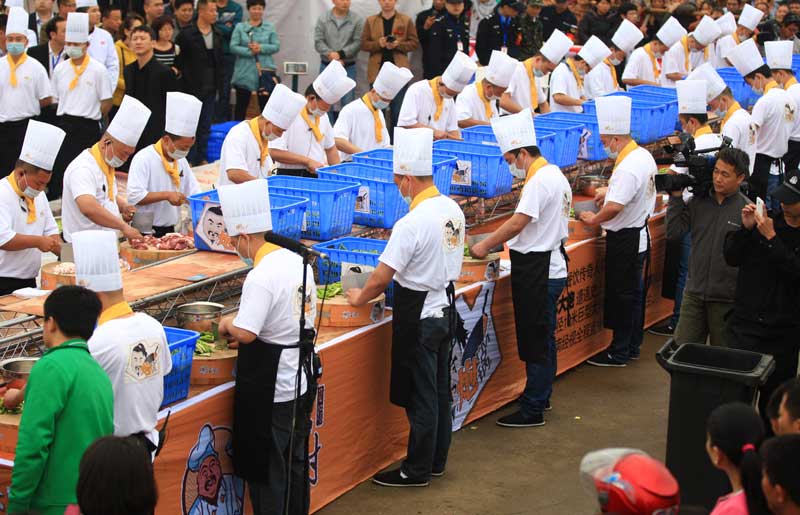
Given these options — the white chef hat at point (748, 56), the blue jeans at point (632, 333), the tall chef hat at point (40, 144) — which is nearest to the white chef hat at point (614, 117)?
the blue jeans at point (632, 333)

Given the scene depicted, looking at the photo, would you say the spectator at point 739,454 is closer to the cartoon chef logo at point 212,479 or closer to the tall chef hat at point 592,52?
the cartoon chef logo at point 212,479

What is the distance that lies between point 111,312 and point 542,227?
3076 millimetres

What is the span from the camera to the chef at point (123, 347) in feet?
15.0

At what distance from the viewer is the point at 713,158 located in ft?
21.5

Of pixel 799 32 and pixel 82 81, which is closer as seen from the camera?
pixel 82 81

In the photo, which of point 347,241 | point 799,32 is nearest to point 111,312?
point 347,241

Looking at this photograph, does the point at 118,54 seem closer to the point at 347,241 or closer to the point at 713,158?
the point at 347,241

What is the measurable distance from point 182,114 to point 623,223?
3045 millimetres

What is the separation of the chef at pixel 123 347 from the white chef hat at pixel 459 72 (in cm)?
482

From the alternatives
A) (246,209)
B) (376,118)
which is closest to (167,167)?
(376,118)

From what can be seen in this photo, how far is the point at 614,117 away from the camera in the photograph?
7883mm

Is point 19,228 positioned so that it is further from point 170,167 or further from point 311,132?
point 311,132

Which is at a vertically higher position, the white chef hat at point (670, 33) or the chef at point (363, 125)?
the white chef hat at point (670, 33)

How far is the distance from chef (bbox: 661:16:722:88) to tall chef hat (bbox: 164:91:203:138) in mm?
7628
